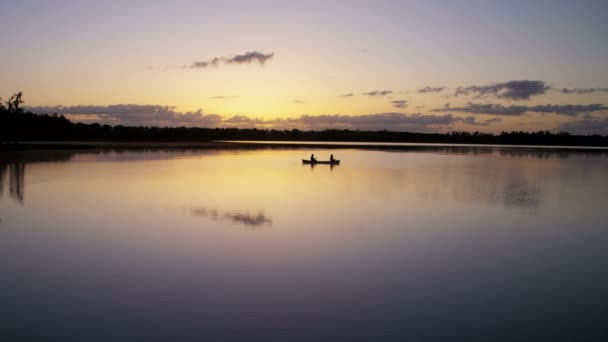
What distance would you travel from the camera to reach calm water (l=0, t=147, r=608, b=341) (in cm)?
465

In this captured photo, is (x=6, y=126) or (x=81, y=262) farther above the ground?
(x=6, y=126)

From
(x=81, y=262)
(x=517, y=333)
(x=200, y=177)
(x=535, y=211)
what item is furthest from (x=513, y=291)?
(x=200, y=177)

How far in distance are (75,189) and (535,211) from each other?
13.2 metres

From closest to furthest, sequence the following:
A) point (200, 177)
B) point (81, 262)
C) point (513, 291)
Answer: point (513, 291), point (81, 262), point (200, 177)

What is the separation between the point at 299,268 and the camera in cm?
666

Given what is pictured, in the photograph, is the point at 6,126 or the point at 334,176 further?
the point at 6,126

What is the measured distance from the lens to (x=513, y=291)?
5777 mm

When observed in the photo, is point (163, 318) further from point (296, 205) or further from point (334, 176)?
point (334, 176)

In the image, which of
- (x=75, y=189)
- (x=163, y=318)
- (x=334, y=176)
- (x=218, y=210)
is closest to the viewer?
(x=163, y=318)

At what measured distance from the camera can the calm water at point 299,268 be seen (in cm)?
465

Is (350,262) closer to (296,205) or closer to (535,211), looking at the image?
(296,205)

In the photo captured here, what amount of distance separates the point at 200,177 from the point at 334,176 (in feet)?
19.2

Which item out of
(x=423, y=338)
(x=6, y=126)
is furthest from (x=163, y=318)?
(x=6, y=126)

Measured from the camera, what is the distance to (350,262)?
6980 millimetres
